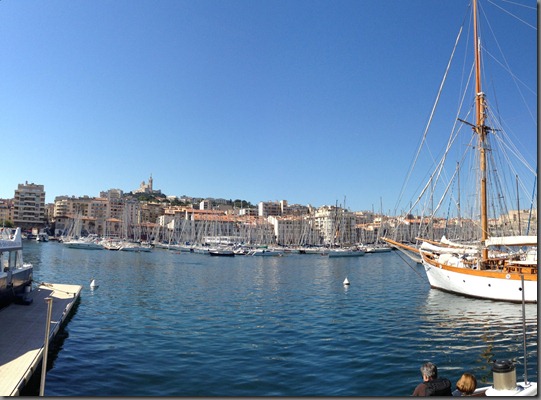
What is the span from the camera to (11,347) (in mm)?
8039

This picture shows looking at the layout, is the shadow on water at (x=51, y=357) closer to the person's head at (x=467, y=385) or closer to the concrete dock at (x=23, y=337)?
the concrete dock at (x=23, y=337)

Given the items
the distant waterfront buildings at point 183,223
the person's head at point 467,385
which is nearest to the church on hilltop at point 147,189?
the distant waterfront buildings at point 183,223

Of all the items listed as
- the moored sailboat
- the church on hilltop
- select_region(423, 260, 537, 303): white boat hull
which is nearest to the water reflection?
select_region(423, 260, 537, 303): white boat hull

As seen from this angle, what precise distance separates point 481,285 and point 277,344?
10.0 metres

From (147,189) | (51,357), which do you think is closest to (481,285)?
(51,357)

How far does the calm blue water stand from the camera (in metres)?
7.37

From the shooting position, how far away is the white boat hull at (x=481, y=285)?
14.9 metres

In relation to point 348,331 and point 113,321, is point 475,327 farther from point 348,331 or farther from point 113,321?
point 113,321

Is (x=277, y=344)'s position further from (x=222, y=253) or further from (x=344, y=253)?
(x=344, y=253)

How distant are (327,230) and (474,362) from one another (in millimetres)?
89412

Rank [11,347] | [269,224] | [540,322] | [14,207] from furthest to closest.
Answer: [269,224], [14,207], [11,347], [540,322]

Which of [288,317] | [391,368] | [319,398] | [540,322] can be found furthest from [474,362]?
[288,317]

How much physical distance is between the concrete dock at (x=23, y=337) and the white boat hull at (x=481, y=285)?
1412cm

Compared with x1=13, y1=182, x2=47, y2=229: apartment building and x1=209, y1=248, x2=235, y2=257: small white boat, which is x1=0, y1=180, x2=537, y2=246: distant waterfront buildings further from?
x1=209, y1=248, x2=235, y2=257: small white boat
